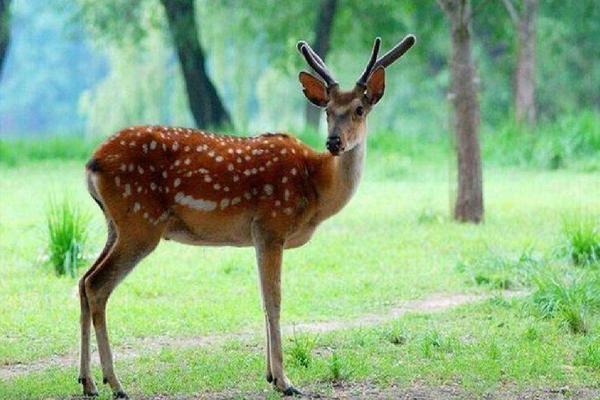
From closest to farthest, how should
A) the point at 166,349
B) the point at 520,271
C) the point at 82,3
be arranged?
the point at 166,349 < the point at 520,271 < the point at 82,3

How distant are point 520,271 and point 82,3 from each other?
17124 millimetres

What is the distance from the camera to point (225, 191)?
7.52 meters

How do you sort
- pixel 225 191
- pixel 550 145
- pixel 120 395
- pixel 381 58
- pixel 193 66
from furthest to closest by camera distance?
pixel 193 66
pixel 550 145
pixel 381 58
pixel 225 191
pixel 120 395

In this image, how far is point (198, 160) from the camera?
297 inches

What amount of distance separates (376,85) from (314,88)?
1.21 ft

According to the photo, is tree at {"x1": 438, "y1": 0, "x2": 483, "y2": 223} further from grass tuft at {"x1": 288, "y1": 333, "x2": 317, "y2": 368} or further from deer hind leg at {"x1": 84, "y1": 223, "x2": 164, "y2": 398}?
deer hind leg at {"x1": 84, "y1": 223, "x2": 164, "y2": 398}

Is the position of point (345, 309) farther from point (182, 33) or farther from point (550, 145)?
point (182, 33)

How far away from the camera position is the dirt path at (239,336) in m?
8.38

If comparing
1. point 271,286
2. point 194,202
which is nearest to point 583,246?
point 271,286

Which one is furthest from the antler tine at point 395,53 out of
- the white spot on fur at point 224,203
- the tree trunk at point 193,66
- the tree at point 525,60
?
A: the tree at point 525,60

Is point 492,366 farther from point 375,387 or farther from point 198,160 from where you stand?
point 198,160

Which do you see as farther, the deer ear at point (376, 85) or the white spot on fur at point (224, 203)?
the deer ear at point (376, 85)

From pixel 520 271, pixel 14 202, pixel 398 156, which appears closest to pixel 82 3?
pixel 398 156

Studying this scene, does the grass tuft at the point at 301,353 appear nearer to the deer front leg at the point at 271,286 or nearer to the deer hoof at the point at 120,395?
the deer front leg at the point at 271,286
